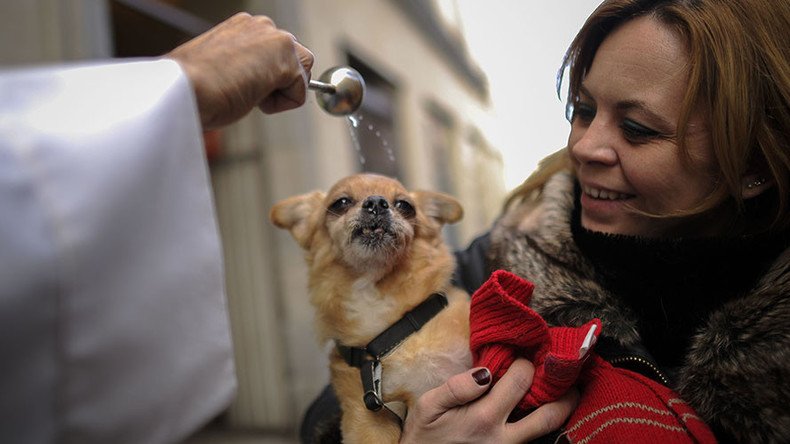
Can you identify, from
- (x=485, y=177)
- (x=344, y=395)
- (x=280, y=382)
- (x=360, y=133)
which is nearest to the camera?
(x=344, y=395)

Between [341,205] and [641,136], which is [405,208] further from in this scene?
[641,136]

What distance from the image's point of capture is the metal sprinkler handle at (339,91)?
49.8 inches

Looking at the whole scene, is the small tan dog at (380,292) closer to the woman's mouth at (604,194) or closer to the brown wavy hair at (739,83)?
the woman's mouth at (604,194)

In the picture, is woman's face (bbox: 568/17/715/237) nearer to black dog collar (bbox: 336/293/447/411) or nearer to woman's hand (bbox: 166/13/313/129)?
black dog collar (bbox: 336/293/447/411)

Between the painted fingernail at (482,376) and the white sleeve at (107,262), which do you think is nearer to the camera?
the white sleeve at (107,262)

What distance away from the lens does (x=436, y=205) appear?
172 cm

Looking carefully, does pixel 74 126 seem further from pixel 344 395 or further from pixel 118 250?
pixel 344 395

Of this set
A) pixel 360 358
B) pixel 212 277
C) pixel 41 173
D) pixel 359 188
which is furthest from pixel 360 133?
pixel 41 173

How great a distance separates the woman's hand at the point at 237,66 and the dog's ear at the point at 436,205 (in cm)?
71

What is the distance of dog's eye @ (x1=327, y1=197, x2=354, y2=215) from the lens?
161 cm

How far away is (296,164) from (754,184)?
8.15 feet

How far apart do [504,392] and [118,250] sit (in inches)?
31.1

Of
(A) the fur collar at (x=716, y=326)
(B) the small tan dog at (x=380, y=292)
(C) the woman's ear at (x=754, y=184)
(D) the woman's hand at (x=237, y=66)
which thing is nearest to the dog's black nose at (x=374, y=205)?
(B) the small tan dog at (x=380, y=292)

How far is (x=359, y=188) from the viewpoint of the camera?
1.60m
